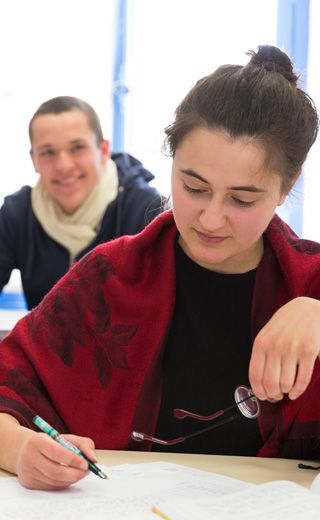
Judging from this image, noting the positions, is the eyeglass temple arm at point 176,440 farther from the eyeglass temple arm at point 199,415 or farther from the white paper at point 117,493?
the white paper at point 117,493

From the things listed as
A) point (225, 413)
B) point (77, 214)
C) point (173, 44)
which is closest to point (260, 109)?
point (225, 413)

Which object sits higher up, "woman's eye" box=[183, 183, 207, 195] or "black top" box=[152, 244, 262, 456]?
"woman's eye" box=[183, 183, 207, 195]

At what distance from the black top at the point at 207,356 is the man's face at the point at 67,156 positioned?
168 centimetres

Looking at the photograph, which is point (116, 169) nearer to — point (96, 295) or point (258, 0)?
point (258, 0)

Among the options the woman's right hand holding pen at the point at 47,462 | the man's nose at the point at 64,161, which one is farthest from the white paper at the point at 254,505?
the man's nose at the point at 64,161

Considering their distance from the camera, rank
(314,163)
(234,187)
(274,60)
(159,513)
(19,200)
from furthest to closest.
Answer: (314,163) < (19,200) < (274,60) < (234,187) < (159,513)

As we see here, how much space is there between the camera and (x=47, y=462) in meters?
1.14

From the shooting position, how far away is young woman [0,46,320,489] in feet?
4.42

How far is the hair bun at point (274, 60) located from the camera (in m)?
1.43

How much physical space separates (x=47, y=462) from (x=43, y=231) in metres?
2.11

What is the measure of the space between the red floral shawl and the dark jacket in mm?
1472

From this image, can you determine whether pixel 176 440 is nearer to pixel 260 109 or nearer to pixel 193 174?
pixel 193 174

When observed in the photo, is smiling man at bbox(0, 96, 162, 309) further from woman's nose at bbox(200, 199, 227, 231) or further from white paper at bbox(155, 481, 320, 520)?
A: white paper at bbox(155, 481, 320, 520)

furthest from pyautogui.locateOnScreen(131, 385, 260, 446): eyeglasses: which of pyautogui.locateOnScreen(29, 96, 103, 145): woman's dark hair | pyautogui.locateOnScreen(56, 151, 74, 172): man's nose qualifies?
pyautogui.locateOnScreen(29, 96, 103, 145): woman's dark hair
